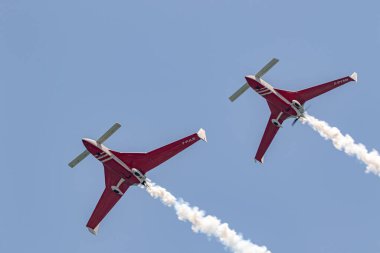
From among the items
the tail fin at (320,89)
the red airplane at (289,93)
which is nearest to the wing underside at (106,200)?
the red airplane at (289,93)

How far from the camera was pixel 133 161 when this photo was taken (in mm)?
170000

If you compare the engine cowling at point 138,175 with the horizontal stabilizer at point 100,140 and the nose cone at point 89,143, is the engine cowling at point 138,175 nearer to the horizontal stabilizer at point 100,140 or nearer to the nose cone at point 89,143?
the horizontal stabilizer at point 100,140

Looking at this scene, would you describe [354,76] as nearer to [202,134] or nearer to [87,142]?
[202,134]

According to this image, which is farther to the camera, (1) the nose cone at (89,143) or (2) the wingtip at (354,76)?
(2) the wingtip at (354,76)

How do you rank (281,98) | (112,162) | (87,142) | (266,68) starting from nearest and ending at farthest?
1. (87,142)
2. (112,162)
3. (266,68)
4. (281,98)

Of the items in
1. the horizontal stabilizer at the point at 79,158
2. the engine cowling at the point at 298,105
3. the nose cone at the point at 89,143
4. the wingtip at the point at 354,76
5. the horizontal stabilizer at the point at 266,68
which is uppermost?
the wingtip at the point at 354,76

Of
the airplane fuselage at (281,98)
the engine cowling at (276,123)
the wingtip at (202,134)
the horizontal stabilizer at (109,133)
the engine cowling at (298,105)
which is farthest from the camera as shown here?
the engine cowling at (276,123)

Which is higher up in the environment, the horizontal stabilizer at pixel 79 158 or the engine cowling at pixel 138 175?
the engine cowling at pixel 138 175

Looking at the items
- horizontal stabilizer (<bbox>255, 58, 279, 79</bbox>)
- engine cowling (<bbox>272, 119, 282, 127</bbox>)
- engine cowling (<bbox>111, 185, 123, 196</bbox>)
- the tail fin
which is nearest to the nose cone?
engine cowling (<bbox>111, 185, 123, 196</bbox>)

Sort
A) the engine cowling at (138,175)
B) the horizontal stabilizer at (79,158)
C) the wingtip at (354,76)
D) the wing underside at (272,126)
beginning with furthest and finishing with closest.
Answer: the wing underside at (272,126) → the wingtip at (354,76) → the engine cowling at (138,175) → the horizontal stabilizer at (79,158)

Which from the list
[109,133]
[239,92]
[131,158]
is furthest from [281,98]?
[109,133]

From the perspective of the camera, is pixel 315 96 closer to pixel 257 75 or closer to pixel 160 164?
pixel 257 75

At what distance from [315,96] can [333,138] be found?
1161 cm

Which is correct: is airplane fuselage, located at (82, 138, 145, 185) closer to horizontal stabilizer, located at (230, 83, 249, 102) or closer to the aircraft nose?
the aircraft nose
